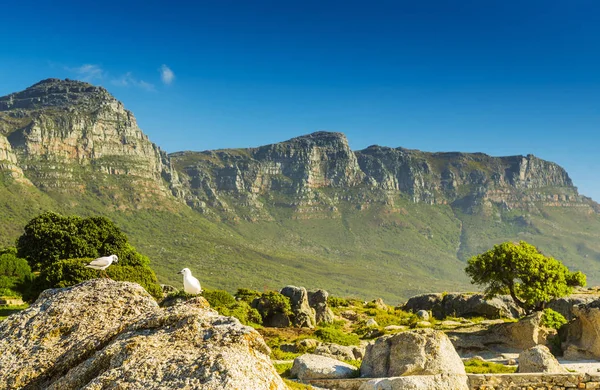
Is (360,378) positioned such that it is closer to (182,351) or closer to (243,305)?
(182,351)

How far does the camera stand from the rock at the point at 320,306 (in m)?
49.0

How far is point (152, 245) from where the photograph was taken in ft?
629

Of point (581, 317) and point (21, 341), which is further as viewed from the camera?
point (581, 317)

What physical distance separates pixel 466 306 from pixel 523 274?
45.4 feet

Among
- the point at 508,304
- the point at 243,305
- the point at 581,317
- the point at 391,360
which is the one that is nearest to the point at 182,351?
the point at 391,360

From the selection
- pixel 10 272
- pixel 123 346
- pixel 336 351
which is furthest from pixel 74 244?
pixel 123 346

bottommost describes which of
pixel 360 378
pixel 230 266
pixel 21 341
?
pixel 230 266

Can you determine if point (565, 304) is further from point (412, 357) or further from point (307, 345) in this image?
point (412, 357)

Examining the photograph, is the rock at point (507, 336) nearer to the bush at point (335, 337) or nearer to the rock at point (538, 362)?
the bush at point (335, 337)

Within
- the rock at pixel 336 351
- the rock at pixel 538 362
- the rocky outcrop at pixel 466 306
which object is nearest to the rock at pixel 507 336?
the rock at pixel 336 351

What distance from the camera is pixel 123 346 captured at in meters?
6.17

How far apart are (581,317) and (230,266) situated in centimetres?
17165

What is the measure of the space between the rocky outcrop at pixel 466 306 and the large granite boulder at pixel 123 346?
4577 cm

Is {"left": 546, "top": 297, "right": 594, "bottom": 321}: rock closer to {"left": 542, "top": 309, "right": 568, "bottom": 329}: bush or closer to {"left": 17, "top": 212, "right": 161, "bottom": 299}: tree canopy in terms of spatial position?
{"left": 542, "top": 309, "right": 568, "bottom": 329}: bush
